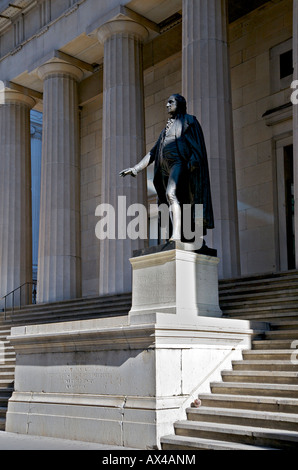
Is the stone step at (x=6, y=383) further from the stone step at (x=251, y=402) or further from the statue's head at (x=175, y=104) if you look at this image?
the statue's head at (x=175, y=104)

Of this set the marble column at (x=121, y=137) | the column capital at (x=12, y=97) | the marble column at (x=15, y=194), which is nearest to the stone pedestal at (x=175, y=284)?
the marble column at (x=121, y=137)

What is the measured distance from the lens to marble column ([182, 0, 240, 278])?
685 inches

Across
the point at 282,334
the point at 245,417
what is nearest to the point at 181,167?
the point at 282,334

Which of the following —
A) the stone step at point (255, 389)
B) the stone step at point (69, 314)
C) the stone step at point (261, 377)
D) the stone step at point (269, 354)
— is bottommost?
the stone step at point (255, 389)

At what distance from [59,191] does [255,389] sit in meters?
16.5

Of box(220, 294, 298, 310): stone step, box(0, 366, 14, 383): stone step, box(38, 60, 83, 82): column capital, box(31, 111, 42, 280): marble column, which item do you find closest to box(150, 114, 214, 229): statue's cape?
box(220, 294, 298, 310): stone step

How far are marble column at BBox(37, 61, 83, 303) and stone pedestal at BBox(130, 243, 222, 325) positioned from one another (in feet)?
43.4

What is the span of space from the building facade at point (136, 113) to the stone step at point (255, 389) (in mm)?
7475

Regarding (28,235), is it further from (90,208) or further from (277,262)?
(277,262)

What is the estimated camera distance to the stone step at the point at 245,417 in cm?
827

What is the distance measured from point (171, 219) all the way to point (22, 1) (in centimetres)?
1914

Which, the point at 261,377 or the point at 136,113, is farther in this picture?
the point at 136,113

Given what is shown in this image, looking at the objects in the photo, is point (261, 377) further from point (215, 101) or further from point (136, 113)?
point (136, 113)

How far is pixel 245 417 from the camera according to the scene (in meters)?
8.76
